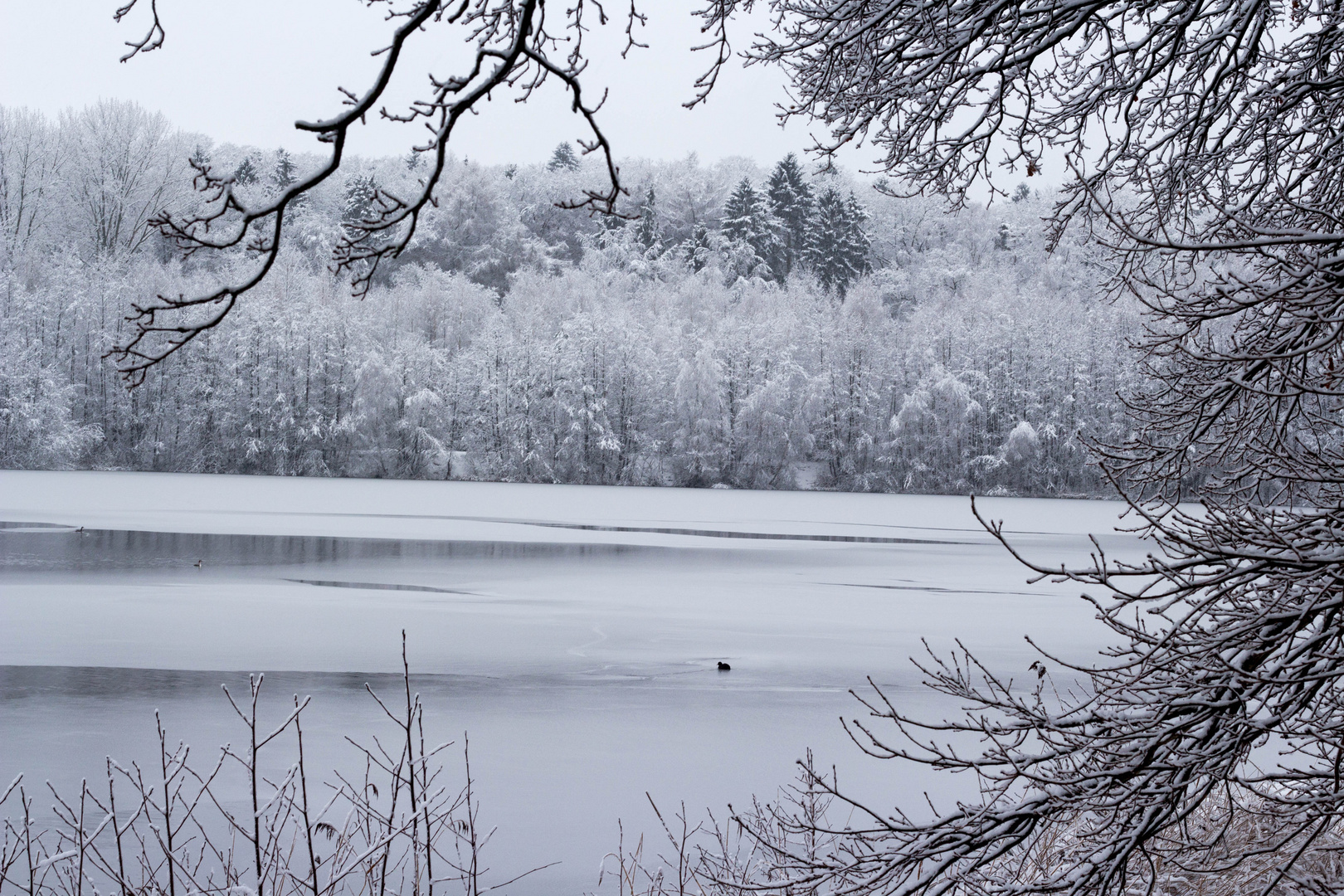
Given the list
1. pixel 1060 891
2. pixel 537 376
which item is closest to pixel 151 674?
pixel 1060 891

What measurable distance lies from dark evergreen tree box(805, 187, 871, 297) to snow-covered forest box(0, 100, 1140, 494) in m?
10.5

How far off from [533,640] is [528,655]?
38.2 inches

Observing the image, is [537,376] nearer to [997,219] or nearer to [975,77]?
[997,219]

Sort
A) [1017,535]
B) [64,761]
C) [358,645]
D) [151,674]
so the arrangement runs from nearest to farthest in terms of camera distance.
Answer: [64,761]
[151,674]
[358,645]
[1017,535]

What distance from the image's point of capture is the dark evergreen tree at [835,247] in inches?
3034

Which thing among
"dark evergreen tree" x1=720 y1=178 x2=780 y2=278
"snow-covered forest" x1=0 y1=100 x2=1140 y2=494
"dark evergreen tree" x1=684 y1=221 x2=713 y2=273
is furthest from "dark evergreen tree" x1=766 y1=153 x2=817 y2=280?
"snow-covered forest" x1=0 y1=100 x2=1140 y2=494

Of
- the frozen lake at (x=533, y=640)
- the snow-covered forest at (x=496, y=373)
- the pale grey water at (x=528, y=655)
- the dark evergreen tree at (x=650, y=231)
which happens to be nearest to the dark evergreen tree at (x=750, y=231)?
the dark evergreen tree at (x=650, y=231)

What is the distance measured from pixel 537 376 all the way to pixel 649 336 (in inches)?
228

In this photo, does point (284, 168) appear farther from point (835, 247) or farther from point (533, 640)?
point (533, 640)

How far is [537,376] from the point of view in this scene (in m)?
59.1

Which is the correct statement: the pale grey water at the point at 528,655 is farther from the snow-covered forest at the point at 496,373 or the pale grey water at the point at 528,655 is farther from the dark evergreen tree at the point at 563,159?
the dark evergreen tree at the point at 563,159

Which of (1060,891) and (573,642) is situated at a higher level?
(1060,891)

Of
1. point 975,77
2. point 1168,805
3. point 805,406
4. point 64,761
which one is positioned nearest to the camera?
point 1168,805

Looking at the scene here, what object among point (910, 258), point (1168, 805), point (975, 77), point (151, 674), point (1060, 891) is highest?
point (910, 258)
